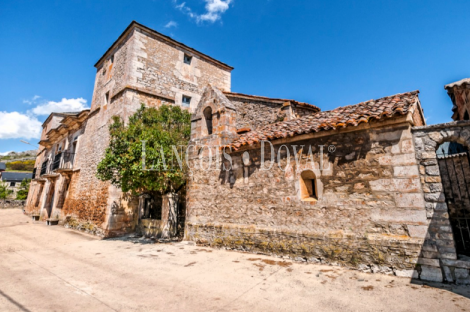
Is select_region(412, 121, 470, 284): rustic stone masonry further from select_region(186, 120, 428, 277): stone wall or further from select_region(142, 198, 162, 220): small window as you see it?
select_region(142, 198, 162, 220): small window

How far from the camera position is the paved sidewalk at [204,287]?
3324 millimetres

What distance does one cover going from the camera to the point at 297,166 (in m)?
6.03

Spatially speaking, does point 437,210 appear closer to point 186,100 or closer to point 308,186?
point 308,186

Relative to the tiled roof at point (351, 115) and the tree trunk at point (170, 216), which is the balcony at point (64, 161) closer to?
the tree trunk at point (170, 216)

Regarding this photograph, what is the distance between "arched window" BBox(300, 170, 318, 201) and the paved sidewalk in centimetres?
159

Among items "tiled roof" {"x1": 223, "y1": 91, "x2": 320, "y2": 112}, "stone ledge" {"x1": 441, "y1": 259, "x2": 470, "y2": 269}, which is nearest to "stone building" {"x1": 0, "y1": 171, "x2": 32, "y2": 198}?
"tiled roof" {"x1": 223, "y1": 91, "x2": 320, "y2": 112}

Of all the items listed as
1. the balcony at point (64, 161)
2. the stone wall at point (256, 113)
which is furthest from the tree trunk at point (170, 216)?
the balcony at point (64, 161)

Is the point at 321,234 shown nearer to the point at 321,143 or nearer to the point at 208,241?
the point at 321,143

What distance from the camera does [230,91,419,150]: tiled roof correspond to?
16.1 feet

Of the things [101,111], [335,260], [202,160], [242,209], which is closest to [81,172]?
[101,111]

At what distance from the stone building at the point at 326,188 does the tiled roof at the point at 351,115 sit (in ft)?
0.10

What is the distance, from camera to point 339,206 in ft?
17.2

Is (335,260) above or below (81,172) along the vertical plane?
below

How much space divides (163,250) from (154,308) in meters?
3.87
